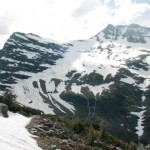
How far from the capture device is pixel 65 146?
30547mm

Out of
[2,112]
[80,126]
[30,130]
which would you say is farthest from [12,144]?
[80,126]

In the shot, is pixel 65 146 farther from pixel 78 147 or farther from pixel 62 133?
pixel 62 133

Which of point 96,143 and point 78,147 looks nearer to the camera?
point 78,147

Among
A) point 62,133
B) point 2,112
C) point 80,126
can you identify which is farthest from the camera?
point 80,126

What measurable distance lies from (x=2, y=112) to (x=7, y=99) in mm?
29240

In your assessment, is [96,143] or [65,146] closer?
[65,146]

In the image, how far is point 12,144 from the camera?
2406 centimetres

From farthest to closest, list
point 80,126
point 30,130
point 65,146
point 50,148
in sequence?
point 80,126
point 30,130
point 65,146
point 50,148

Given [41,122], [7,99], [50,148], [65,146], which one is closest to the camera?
[50,148]

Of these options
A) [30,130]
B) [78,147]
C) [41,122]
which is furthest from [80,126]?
[78,147]

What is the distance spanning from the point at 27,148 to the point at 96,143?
2077 cm

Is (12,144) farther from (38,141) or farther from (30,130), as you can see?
(30,130)

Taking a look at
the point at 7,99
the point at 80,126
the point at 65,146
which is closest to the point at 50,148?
the point at 65,146

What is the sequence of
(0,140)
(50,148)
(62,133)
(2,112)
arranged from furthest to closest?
(2,112) → (62,133) → (50,148) → (0,140)
